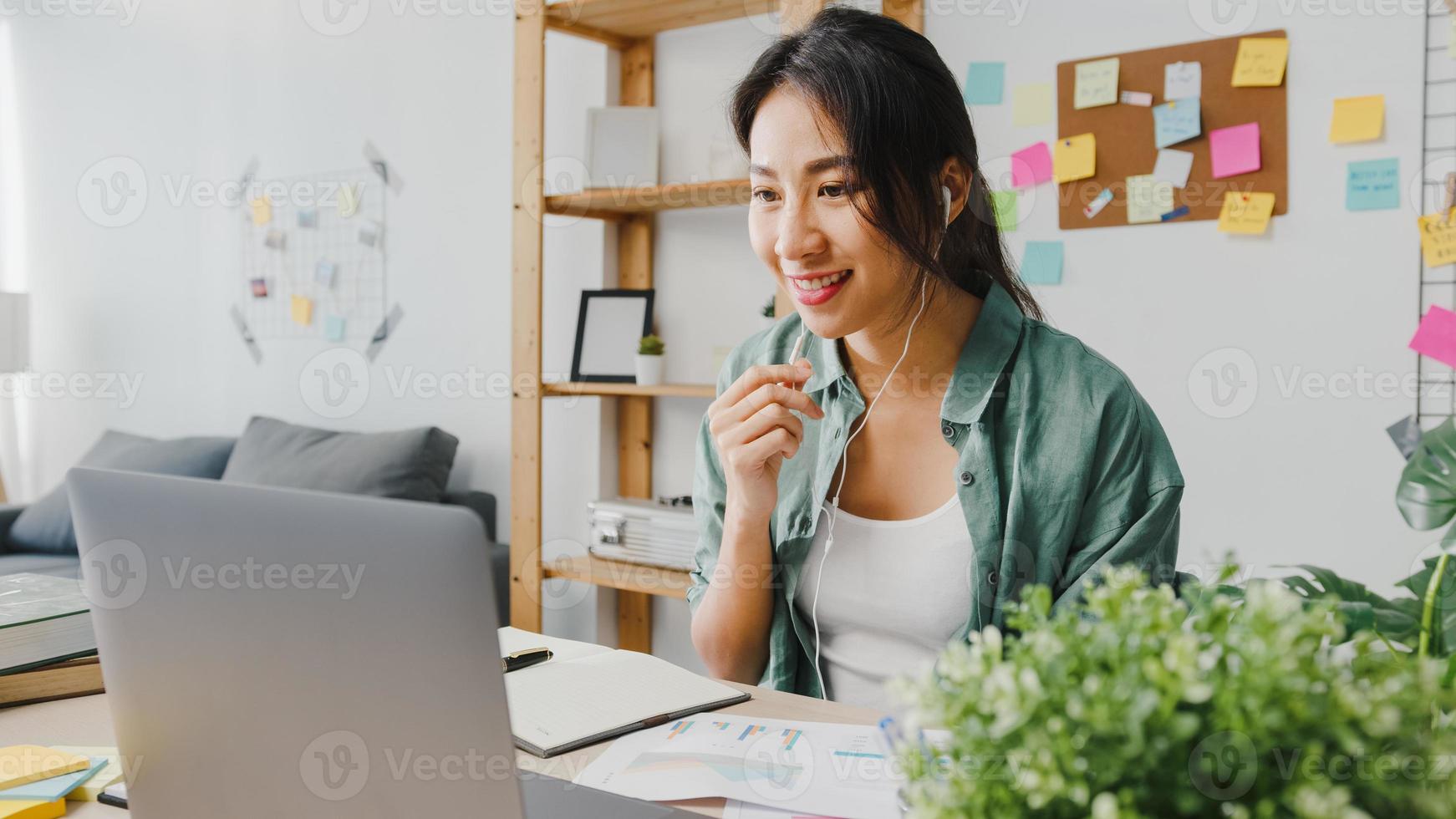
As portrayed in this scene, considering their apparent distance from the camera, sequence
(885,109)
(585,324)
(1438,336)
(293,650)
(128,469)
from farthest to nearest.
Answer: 1. (128,469)
2. (585,324)
3. (1438,336)
4. (885,109)
5. (293,650)

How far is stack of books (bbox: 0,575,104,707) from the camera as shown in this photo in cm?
106

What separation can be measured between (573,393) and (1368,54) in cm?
183

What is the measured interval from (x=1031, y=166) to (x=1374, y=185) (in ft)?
2.10

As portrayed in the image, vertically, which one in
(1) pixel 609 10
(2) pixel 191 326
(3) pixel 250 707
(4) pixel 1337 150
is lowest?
(3) pixel 250 707

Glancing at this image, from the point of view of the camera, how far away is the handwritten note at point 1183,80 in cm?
216

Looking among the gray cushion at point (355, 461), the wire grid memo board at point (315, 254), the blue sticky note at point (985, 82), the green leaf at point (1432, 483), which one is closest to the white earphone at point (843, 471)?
the green leaf at point (1432, 483)

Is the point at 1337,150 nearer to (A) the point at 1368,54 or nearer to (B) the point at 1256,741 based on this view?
(A) the point at 1368,54

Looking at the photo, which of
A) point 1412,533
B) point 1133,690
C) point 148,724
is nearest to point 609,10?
point 1412,533

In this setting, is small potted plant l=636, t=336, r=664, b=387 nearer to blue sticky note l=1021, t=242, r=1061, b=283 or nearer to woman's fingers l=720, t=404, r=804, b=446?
blue sticky note l=1021, t=242, r=1061, b=283

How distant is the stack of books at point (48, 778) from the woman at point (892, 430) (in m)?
0.68

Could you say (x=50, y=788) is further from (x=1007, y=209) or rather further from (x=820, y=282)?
(x=1007, y=209)

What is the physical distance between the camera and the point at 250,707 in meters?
0.65

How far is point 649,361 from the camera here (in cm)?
273

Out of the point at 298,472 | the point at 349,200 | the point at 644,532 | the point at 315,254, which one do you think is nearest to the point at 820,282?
the point at 644,532
